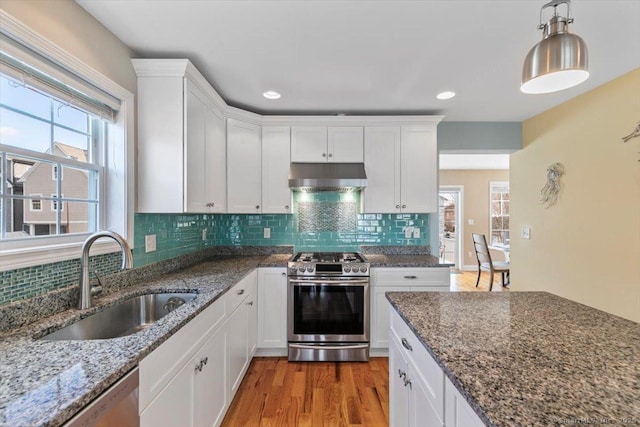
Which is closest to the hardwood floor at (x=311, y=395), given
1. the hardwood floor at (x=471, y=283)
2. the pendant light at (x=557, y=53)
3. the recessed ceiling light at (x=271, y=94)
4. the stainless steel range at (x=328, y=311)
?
the stainless steel range at (x=328, y=311)

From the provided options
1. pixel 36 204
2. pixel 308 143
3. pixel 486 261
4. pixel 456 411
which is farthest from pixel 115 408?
pixel 486 261

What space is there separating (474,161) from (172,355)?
612 cm

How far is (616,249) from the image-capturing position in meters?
2.23

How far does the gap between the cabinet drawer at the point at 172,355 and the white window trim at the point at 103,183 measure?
0.72 m

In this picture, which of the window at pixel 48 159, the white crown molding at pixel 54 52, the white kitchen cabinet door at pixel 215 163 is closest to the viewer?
the white crown molding at pixel 54 52

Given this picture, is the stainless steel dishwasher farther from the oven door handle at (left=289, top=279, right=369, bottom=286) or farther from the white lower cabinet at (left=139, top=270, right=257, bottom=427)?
the oven door handle at (left=289, top=279, right=369, bottom=286)

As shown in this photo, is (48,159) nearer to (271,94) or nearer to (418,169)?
(271,94)

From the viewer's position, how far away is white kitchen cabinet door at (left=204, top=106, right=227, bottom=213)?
2254 mm

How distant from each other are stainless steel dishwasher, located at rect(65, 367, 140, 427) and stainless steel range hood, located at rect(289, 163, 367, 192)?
201cm

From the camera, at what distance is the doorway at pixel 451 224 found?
667 centimetres

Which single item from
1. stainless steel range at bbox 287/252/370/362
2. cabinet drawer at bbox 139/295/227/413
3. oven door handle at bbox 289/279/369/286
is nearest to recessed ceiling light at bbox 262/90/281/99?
stainless steel range at bbox 287/252/370/362

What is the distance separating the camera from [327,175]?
108 inches

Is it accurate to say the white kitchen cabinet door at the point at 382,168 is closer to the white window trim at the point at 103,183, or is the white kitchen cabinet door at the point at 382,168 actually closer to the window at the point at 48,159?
the white window trim at the point at 103,183

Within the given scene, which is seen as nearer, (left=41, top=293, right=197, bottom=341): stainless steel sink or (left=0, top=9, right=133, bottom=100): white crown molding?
(left=0, top=9, right=133, bottom=100): white crown molding
